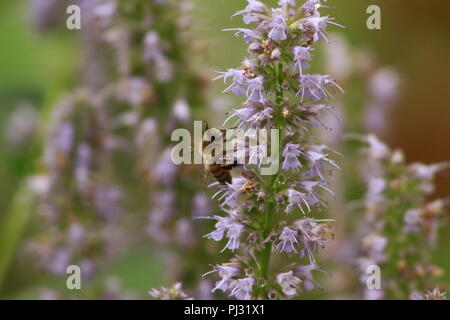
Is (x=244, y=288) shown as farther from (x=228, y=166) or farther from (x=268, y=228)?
(x=228, y=166)

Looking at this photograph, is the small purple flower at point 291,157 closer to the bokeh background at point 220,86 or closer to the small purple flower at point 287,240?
the small purple flower at point 287,240

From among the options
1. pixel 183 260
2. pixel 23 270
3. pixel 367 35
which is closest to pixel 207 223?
pixel 183 260

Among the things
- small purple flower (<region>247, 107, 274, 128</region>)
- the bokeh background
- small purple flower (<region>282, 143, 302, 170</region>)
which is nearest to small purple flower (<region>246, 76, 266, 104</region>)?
small purple flower (<region>247, 107, 274, 128</region>)

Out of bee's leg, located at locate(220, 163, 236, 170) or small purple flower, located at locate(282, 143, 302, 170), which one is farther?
bee's leg, located at locate(220, 163, 236, 170)

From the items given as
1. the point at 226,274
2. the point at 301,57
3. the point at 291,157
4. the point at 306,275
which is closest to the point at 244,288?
the point at 226,274

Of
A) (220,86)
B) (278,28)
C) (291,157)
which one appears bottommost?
(291,157)

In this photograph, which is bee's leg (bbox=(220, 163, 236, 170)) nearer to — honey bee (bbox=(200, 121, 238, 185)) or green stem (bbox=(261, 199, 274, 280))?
honey bee (bbox=(200, 121, 238, 185))

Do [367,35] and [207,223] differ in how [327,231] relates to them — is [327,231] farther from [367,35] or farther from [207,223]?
[367,35]
